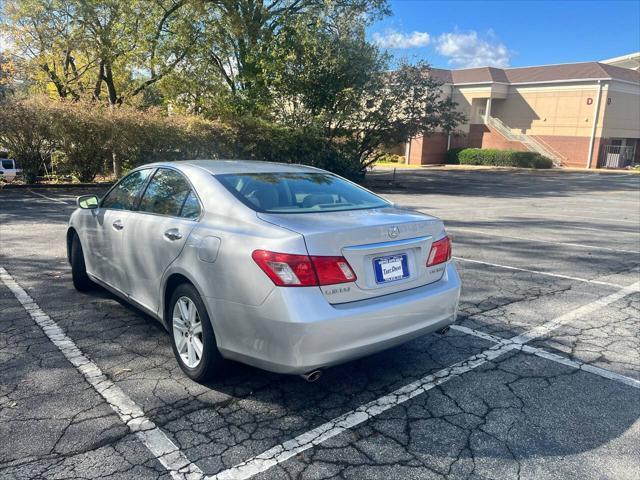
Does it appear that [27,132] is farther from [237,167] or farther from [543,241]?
[543,241]

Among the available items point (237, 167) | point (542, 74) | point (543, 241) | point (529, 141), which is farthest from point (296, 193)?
point (542, 74)

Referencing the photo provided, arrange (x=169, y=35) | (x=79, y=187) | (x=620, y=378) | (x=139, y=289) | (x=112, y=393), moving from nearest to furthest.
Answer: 1. (x=112, y=393)
2. (x=620, y=378)
3. (x=139, y=289)
4. (x=79, y=187)
5. (x=169, y=35)

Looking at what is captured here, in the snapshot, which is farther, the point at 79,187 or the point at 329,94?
the point at 329,94

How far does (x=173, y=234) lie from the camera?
3693 mm

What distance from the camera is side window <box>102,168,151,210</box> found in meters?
4.54

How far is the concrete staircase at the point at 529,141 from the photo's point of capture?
41312 mm

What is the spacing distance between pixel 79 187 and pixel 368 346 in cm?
1521

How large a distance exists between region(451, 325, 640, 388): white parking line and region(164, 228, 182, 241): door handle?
8.76 feet

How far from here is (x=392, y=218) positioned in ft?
11.8

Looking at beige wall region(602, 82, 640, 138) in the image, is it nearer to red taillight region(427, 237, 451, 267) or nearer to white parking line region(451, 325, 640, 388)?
white parking line region(451, 325, 640, 388)

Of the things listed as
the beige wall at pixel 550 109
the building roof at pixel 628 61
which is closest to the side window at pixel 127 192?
the beige wall at pixel 550 109

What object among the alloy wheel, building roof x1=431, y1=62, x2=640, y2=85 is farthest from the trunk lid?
building roof x1=431, y1=62, x2=640, y2=85

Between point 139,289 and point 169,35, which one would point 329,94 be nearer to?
point 169,35

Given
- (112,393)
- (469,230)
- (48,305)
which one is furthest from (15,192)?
(112,393)
